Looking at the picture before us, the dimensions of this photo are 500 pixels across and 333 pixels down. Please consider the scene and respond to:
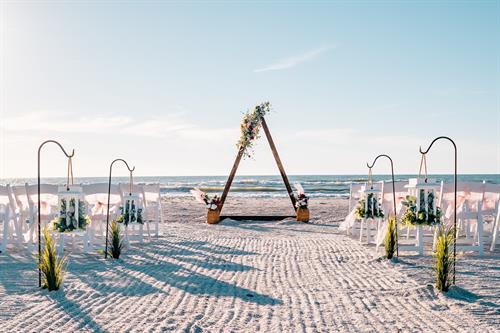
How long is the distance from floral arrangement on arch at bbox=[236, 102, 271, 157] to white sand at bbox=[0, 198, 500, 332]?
288 inches

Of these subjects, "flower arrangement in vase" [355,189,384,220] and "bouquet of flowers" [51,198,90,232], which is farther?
"flower arrangement in vase" [355,189,384,220]

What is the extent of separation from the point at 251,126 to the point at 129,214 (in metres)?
7.29

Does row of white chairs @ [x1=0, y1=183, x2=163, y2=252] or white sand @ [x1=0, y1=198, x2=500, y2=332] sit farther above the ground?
row of white chairs @ [x1=0, y1=183, x2=163, y2=252]

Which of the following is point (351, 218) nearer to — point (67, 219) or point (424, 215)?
point (424, 215)

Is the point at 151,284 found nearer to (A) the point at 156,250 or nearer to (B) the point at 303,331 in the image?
(B) the point at 303,331

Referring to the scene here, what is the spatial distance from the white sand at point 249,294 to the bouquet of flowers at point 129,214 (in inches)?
25.5

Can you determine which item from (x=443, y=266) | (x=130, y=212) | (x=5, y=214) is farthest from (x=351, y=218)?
(x=5, y=214)

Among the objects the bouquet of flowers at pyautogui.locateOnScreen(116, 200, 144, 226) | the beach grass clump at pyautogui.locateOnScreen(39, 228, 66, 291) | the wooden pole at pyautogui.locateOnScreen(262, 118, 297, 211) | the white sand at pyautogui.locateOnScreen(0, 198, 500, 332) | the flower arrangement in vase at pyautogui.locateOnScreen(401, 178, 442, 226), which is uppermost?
the wooden pole at pyautogui.locateOnScreen(262, 118, 297, 211)

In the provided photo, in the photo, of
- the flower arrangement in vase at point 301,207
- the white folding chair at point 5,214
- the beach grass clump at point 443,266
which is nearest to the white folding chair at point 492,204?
the beach grass clump at point 443,266

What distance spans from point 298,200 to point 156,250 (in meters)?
7.48

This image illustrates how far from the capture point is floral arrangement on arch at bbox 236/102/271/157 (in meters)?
17.3

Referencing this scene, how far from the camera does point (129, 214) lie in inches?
426

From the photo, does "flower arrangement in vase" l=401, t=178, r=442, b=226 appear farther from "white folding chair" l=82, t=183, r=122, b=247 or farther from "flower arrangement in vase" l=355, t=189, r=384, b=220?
"white folding chair" l=82, t=183, r=122, b=247

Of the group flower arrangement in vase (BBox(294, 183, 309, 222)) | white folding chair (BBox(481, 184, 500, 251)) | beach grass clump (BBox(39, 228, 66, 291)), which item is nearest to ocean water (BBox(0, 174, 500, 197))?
flower arrangement in vase (BBox(294, 183, 309, 222))
